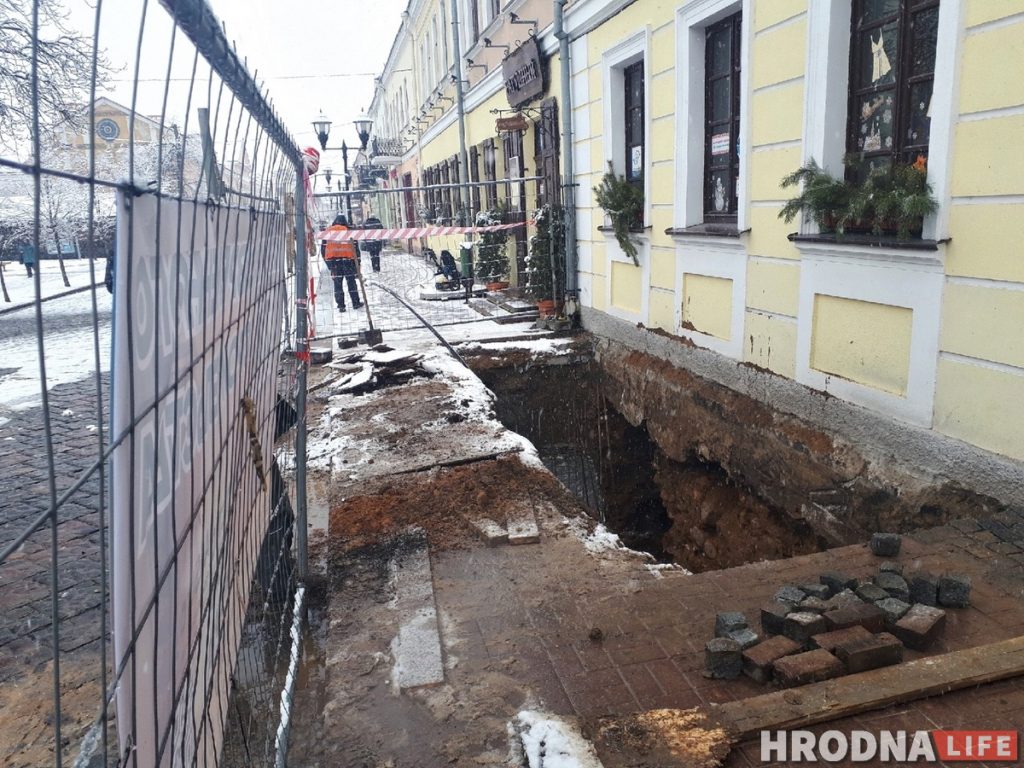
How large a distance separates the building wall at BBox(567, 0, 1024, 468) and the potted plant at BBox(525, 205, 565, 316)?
90.6 inches

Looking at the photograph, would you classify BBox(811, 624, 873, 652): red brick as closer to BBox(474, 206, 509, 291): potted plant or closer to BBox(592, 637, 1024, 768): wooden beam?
BBox(592, 637, 1024, 768): wooden beam

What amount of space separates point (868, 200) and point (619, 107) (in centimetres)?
466

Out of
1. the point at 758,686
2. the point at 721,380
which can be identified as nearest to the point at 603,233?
the point at 721,380

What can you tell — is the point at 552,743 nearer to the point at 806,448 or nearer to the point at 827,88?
the point at 806,448

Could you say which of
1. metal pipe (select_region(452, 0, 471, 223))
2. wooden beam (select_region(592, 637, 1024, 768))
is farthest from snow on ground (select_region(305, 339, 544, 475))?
metal pipe (select_region(452, 0, 471, 223))

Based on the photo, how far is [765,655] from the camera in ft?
9.25

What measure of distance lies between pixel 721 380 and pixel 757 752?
4.23 metres

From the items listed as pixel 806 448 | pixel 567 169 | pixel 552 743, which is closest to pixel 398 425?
pixel 806 448

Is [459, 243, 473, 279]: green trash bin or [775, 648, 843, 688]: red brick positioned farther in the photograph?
[459, 243, 473, 279]: green trash bin

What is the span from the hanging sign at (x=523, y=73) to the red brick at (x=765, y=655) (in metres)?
9.10

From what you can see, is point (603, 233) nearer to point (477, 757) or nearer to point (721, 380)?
point (721, 380)

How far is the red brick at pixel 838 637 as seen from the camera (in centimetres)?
282

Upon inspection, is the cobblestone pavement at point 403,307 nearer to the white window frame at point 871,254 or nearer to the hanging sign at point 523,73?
the hanging sign at point 523,73

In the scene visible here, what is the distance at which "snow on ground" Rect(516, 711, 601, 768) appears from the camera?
8.08ft
